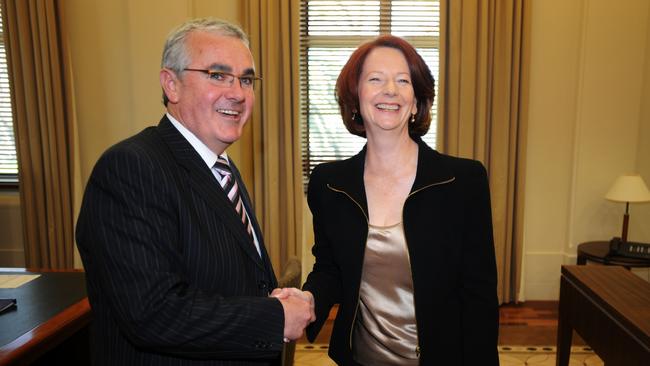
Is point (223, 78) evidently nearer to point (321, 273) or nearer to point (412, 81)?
point (412, 81)

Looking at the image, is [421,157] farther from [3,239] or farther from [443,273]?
[3,239]

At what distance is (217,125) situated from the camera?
137cm

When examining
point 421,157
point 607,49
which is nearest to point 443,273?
point 421,157

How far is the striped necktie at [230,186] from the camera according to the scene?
1438 mm

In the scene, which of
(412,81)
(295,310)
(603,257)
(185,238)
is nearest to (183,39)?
(185,238)

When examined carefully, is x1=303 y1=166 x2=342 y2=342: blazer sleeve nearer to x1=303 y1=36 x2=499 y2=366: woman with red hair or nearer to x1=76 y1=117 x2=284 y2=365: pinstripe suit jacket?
x1=303 y1=36 x2=499 y2=366: woman with red hair

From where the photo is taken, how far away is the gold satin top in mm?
1491

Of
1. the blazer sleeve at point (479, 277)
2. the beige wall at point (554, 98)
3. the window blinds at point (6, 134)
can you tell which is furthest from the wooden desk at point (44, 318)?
the window blinds at point (6, 134)

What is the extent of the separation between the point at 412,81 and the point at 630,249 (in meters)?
3.06

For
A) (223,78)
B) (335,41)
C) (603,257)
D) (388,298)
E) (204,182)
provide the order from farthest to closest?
(335,41) < (603,257) < (388,298) < (223,78) < (204,182)

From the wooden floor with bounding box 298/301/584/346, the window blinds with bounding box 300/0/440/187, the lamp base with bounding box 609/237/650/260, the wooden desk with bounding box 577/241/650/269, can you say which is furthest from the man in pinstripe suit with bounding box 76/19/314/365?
the lamp base with bounding box 609/237/650/260

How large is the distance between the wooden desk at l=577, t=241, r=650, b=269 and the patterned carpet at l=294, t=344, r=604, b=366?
0.69 m

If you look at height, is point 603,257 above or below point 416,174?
below

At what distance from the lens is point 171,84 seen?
1381 mm
